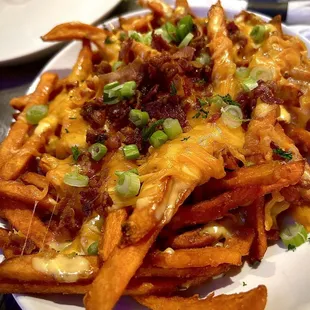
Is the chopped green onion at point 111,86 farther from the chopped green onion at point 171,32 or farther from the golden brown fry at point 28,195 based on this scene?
the golden brown fry at point 28,195

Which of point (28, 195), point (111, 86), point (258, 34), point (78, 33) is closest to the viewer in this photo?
point (28, 195)

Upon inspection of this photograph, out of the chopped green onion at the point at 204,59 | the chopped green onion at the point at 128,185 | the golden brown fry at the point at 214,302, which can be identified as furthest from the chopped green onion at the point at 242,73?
the golden brown fry at the point at 214,302

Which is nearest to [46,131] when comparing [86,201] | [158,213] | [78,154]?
[78,154]

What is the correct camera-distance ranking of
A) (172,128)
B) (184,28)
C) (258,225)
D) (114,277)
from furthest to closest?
(184,28), (172,128), (258,225), (114,277)

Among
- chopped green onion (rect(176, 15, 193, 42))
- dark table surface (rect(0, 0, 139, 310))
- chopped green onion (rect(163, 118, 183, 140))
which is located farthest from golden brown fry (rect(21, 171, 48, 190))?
dark table surface (rect(0, 0, 139, 310))

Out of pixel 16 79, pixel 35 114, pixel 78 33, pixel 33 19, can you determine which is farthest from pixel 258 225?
pixel 33 19

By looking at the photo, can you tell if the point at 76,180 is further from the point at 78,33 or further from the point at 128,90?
the point at 78,33
